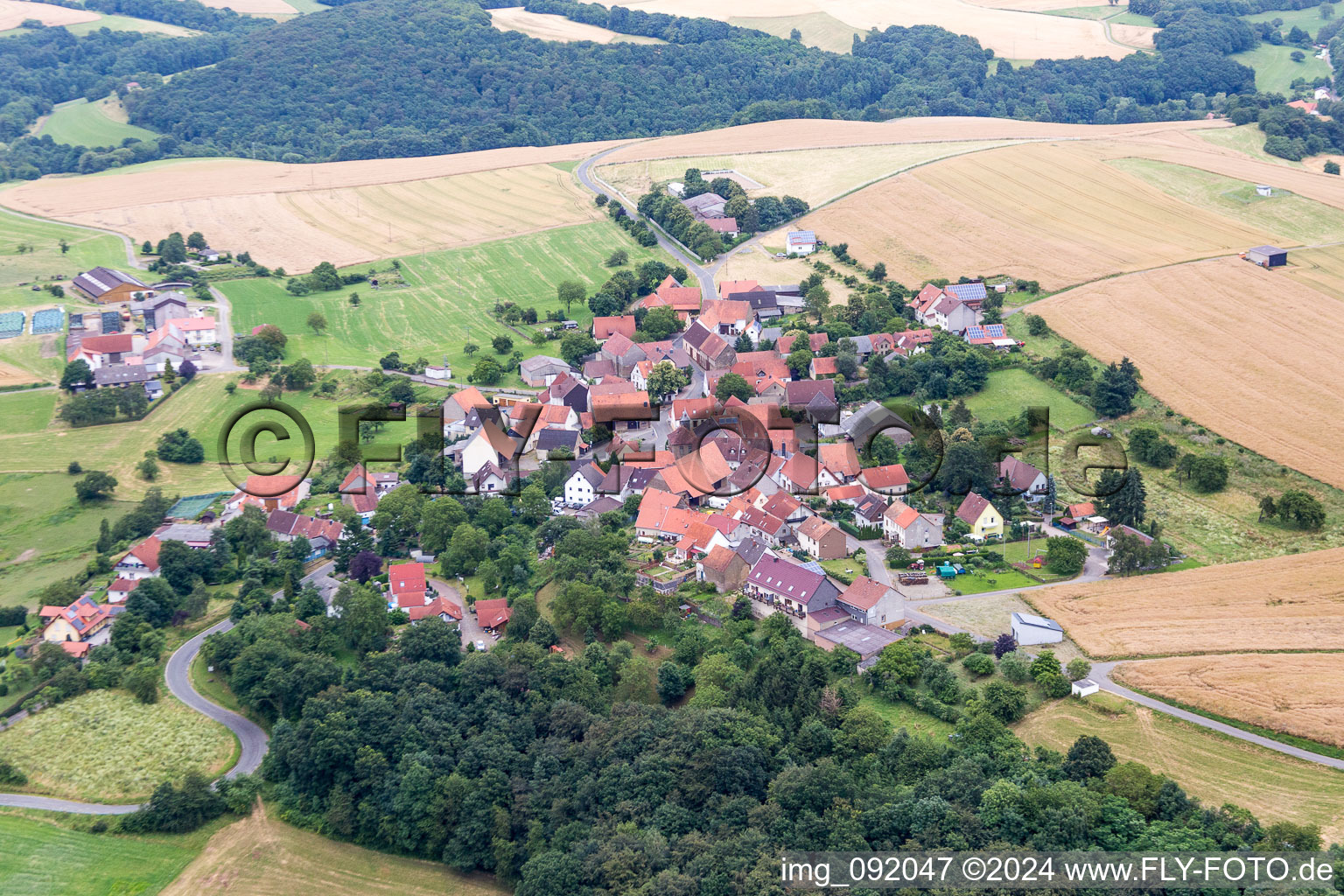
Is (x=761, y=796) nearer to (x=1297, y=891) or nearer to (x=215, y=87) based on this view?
(x=1297, y=891)

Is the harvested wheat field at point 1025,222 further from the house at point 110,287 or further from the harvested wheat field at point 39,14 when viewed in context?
the harvested wheat field at point 39,14

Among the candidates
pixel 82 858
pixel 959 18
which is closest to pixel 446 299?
pixel 82 858

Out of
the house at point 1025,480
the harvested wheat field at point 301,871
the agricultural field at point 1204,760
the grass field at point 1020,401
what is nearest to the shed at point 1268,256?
the grass field at point 1020,401

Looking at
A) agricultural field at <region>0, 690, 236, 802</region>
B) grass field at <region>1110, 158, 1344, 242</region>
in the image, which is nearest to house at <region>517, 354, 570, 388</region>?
agricultural field at <region>0, 690, 236, 802</region>

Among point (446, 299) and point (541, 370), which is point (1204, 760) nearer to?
point (541, 370)

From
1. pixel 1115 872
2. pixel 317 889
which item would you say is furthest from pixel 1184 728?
pixel 317 889

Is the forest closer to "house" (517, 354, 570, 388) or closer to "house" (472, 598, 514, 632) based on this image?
"house" (517, 354, 570, 388)

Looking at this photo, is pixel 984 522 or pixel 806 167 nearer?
pixel 984 522
